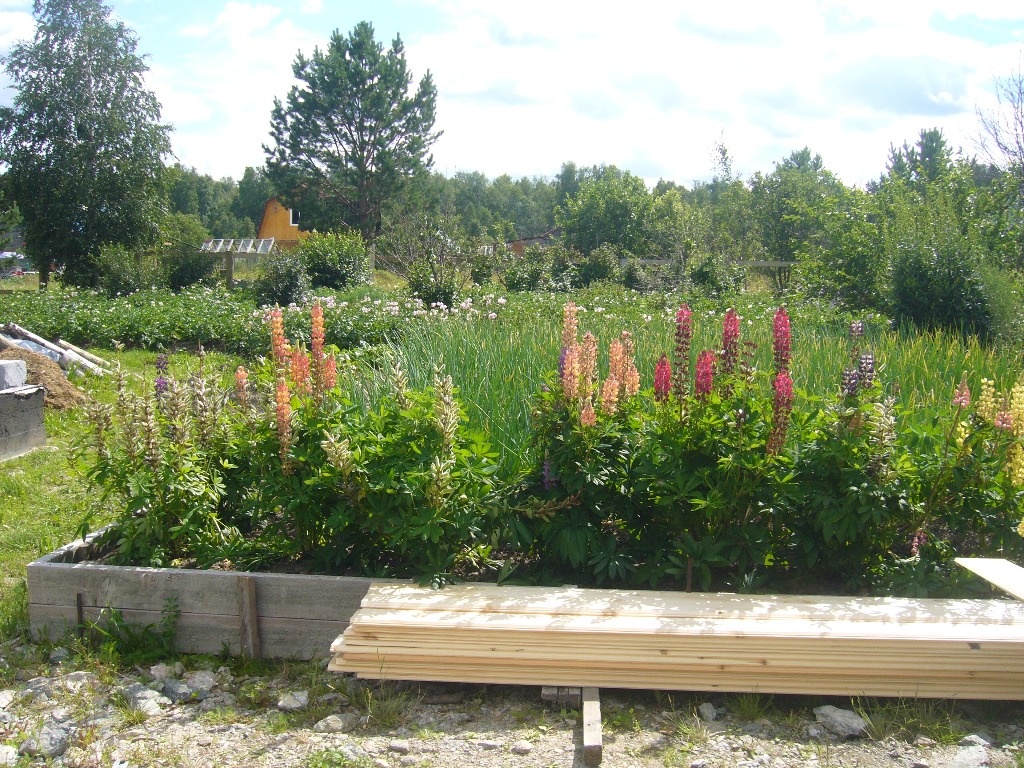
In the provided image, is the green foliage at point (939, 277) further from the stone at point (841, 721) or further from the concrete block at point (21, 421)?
the concrete block at point (21, 421)

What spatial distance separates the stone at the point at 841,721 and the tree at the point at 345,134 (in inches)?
1467

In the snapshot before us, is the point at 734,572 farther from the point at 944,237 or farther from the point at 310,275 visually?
the point at 310,275

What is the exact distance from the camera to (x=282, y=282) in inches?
679

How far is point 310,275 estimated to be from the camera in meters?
19.1

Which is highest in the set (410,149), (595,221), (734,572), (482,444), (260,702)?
(410,149)

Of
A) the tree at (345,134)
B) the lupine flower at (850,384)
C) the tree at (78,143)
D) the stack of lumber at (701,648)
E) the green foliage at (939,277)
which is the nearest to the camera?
the stack of lumber at (701,648)

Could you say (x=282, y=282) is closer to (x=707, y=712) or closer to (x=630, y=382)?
(x=630, y=382)

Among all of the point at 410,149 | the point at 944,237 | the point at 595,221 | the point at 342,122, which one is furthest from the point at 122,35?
the point at 944,237

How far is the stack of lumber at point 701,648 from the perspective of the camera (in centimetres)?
307

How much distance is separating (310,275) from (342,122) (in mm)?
22780

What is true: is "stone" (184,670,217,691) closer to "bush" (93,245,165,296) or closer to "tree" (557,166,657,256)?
"bush" (93,245,165,296)

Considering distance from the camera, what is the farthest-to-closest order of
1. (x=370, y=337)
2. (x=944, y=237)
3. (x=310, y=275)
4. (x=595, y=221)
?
(x=595, y=221) → (x=310, y=275) → (x=370, y=337) → (x=944, y=237)

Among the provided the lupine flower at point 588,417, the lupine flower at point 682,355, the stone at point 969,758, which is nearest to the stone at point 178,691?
the lupine flower at point 588,417

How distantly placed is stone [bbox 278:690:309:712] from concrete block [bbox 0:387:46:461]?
15.7 ft
